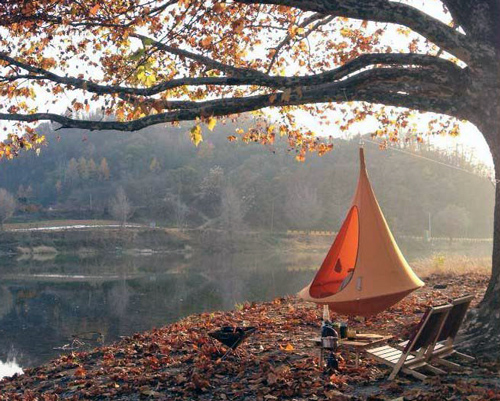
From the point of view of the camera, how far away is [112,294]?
79.9 ft

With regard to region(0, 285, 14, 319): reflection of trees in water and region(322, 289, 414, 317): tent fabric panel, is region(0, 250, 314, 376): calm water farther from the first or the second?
region(322, 289, 414, 317): tent fabric panel

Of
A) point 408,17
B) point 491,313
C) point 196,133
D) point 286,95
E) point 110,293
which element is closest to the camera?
point 491,313

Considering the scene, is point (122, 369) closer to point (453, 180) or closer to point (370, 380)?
point (370, 380)

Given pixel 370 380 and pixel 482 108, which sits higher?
pixel 482 108

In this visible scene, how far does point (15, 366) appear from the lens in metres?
12.4

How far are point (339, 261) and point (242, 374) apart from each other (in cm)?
239

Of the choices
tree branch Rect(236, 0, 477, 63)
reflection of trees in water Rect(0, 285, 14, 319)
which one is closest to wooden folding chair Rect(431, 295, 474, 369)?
tree branch Rect(236, 0, 477, 63)

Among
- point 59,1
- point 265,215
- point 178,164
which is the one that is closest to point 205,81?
point 59,1

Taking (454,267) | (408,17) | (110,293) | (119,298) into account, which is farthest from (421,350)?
(110,293)

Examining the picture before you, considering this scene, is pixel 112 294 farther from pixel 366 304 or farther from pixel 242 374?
pixel 242 374

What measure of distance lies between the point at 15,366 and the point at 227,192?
61.5m

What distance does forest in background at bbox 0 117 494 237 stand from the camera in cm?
7500

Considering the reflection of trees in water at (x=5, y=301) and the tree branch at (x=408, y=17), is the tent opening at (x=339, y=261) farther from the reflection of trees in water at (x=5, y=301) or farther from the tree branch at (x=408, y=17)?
the reflection of trees in water at (x=5, y=301)

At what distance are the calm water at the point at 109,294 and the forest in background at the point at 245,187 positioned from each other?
1103 inches
